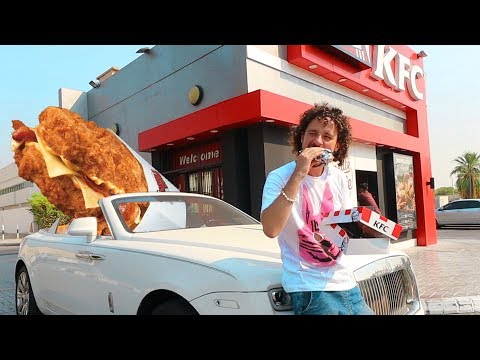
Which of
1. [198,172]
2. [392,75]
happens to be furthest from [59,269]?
[392,75]

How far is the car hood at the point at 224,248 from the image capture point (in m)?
2.43

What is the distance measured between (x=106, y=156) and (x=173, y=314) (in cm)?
464

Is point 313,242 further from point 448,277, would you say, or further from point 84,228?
point 448,277

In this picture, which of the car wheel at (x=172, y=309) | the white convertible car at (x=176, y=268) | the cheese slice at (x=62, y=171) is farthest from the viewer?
the cheese slice at (x=62, y=171)

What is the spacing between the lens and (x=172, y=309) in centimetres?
260

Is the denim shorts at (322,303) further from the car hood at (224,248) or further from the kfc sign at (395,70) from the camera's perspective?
the kfc sign at (395,70)

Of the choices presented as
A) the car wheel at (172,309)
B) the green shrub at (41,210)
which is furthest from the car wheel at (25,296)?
the green shrub at (41,210)

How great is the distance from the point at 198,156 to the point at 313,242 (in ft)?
26.4

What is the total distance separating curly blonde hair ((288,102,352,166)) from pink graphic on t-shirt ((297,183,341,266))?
323 mm

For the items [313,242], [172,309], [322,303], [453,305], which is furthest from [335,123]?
[453,305]

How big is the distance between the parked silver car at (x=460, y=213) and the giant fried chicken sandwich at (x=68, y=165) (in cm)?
1616

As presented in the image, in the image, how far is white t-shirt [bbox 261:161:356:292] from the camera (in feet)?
6.52

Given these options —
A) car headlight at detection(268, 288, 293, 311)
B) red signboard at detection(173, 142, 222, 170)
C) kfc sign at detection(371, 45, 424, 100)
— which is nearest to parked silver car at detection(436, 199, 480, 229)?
kfc sign at detection(371, 45, 424, 100)

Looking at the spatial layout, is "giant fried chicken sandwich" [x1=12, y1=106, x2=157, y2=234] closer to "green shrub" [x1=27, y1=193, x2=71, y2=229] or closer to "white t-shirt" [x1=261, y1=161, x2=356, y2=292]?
"white t-shirt" [x1=261, y1=161, x2=356, y2=292]
